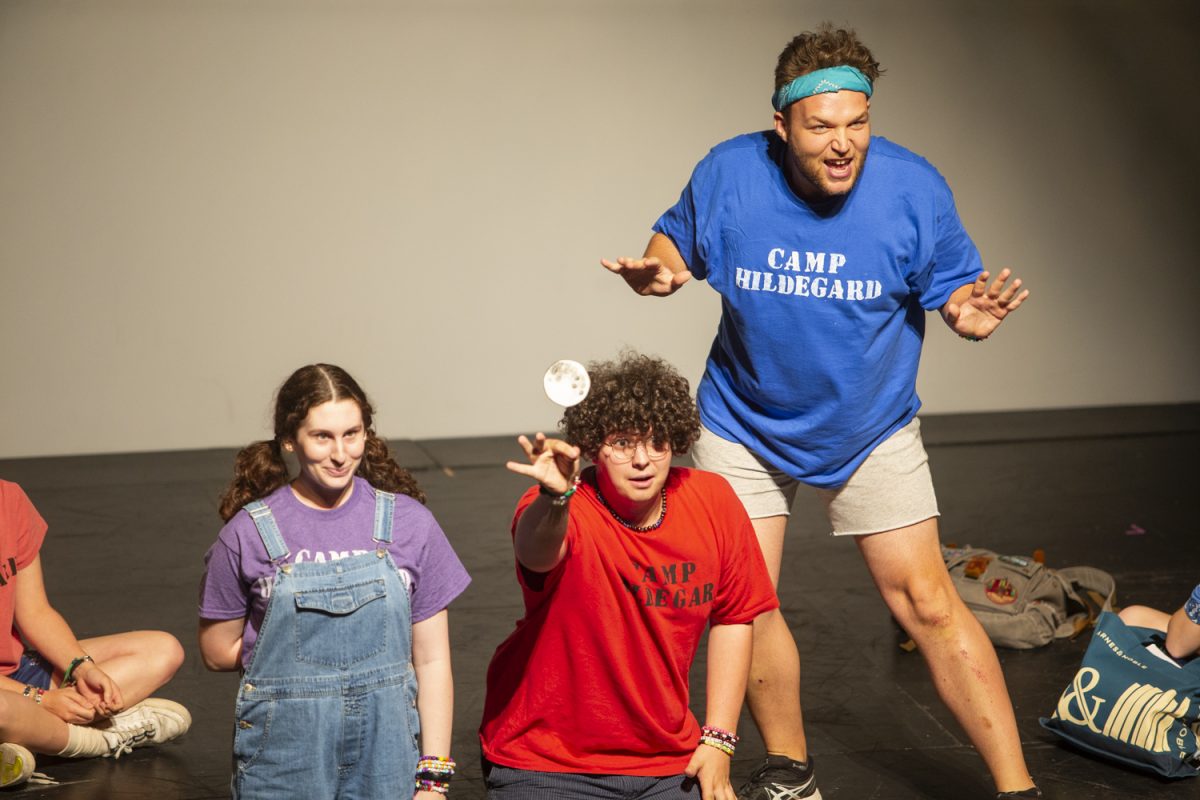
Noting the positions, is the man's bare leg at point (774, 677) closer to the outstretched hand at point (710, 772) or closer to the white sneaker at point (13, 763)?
the outstretched hand at point (710, 772)

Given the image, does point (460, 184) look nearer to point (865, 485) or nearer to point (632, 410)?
point (865, 485)

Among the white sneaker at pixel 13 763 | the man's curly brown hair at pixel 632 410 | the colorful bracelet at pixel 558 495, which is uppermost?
the man's curly brown hair at pixel 632 410

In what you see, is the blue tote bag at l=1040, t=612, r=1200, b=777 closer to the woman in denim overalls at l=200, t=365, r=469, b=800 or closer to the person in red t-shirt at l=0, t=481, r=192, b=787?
the woman in denim overalls at l=200, t=365, r=469, b=800

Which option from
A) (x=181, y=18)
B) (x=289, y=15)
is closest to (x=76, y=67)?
(x=181, y=18)

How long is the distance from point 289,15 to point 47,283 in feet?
6.28

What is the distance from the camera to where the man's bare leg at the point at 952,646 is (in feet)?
10.2

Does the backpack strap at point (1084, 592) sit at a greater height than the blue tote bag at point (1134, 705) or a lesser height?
greater

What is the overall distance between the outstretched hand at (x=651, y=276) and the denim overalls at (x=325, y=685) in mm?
901

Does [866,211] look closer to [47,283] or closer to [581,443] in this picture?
[581,443]

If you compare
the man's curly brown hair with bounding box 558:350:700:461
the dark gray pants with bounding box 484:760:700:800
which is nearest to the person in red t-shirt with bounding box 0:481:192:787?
the dark gray pants with bounding box 484:760:700:800

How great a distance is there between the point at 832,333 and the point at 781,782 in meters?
1.03

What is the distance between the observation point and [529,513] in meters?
2.46

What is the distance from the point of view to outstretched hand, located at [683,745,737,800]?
259 centimetres

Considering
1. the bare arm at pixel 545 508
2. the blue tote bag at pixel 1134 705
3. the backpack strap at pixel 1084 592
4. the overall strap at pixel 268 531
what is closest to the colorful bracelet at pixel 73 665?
the overall strap at pixel 268 531
